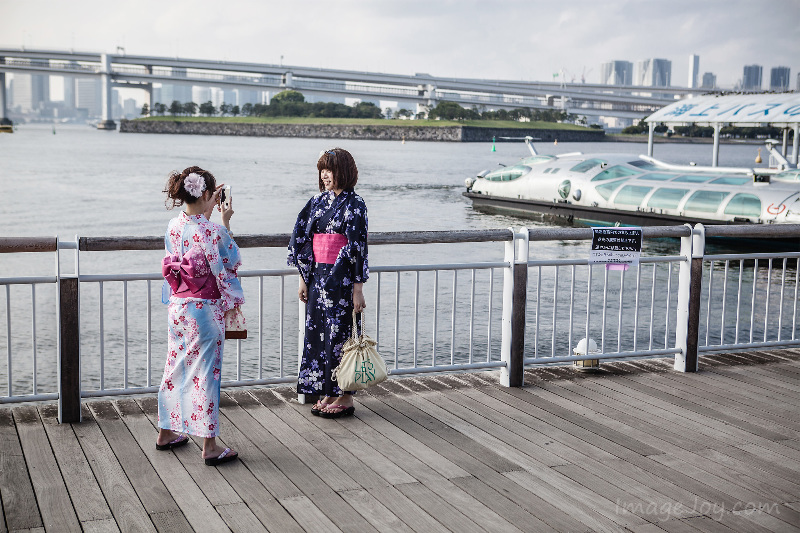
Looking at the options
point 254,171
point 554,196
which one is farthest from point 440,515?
point 254,171

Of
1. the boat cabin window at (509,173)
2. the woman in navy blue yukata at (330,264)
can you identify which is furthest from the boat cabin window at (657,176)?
the woman in navy blue yukata at (330,264)

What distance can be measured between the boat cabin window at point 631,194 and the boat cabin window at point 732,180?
7.48 ft

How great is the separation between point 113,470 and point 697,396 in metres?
4.17

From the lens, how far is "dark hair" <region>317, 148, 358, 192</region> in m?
5.30

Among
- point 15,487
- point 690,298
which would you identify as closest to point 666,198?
point 690,298

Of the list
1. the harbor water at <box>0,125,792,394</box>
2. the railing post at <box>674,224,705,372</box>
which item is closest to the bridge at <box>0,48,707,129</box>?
the harbor water at <box>0,125,792,394</box>

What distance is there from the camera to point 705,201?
92.4 feet

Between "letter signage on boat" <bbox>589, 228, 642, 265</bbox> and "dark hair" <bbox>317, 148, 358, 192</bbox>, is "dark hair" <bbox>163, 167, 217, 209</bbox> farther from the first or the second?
"letter signage on boat" <bbox>589, 228, 642, 265</bbox>

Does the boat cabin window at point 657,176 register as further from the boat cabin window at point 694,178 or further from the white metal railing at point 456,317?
the white metal railing at point 456,317

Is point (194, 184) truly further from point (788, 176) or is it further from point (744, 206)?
point (788, 176)

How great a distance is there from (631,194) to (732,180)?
11.4 feet

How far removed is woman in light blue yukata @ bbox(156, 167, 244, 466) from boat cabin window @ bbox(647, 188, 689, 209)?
86.1ft

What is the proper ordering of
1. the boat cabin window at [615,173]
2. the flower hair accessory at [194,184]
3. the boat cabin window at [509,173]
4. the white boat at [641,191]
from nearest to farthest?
the flower hair accessory at [194,184]
the white boat at [641,191]
the boat cabin window at [615,173]
the boat cabin window at [509,173]

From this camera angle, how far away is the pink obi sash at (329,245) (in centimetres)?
539
